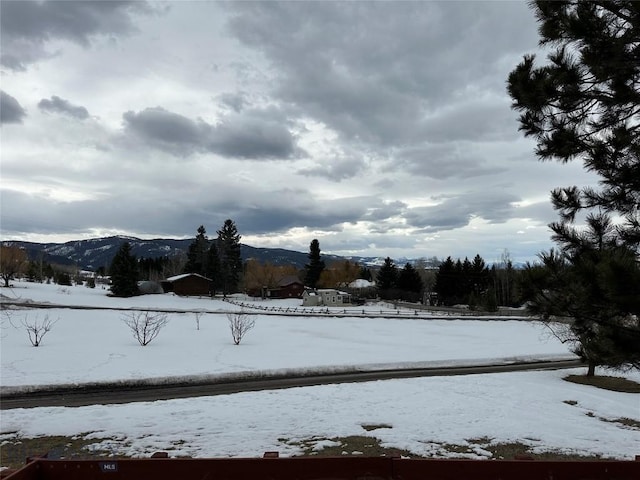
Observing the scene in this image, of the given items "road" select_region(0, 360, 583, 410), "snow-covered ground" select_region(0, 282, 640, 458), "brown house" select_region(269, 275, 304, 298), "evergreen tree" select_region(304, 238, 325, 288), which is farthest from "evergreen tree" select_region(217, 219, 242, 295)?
"road" select_region(0, 360, 583, 410)

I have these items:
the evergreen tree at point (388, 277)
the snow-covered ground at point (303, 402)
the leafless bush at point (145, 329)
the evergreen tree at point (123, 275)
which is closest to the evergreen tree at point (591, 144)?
the snow-covered ground at point (303, 402)

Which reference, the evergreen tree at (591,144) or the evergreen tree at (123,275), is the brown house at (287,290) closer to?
the evergreen tree at (123,275)

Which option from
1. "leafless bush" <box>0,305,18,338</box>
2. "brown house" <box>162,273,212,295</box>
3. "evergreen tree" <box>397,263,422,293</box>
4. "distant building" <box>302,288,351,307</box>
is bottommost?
"leafless bush" <box>0,305,18,338</box>

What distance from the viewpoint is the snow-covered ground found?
366 inches

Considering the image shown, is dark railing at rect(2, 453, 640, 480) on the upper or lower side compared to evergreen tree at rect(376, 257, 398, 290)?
lower

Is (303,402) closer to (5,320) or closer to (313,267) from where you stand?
(5,320)

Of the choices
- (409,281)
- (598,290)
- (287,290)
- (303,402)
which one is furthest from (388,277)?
(598,290)

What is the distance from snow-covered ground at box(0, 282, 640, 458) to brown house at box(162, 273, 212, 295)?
52398 mm

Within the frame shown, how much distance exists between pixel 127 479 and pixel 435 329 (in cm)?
4340

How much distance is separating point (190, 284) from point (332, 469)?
88.4 meters

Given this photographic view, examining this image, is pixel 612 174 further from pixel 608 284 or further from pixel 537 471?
pixel 537 471

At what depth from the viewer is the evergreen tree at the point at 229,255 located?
95188 millimetres

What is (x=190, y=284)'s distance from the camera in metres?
88.0

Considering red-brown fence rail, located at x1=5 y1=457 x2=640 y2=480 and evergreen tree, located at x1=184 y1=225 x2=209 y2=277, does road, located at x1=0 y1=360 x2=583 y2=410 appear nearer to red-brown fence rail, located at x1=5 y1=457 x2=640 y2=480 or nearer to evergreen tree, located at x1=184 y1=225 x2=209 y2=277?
red-brown fence rail, located at x1=5 y1=457 x2=640 y2=480
